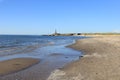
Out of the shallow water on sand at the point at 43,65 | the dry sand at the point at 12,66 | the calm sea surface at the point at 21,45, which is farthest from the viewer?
the calm sea surface at the point at 21,45

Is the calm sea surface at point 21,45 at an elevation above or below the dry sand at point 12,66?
below

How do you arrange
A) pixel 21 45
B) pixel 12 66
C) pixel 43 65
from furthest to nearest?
pixel 21 45 < pixel 43 65 < pixel 12 66

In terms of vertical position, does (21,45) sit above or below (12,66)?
below

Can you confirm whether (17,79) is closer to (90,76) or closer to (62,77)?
(62,77)

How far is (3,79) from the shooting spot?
32.1ft

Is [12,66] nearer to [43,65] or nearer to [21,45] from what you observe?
[43,65]

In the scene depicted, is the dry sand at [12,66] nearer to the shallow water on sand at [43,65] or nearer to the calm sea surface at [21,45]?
the shallow water on sand at [43,65]

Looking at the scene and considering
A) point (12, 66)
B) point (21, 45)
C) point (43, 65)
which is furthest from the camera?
point (21, 45)

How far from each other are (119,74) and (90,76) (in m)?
1.49

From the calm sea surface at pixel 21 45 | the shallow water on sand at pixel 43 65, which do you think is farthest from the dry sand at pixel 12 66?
the calm sea surface at pixel 21 45

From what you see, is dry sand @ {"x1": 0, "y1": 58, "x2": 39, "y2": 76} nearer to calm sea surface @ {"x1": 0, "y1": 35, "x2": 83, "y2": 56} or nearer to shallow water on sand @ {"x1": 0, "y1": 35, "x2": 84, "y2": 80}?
shallow water on sand @ {"x1": 0, "y1": 35, "x2": 84, "y2": 80}

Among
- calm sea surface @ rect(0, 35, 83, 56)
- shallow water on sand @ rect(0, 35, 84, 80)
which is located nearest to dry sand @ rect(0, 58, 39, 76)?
shallow water on sand @ rect(0, 35, 84, 80)

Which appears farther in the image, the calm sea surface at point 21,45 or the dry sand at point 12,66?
the calm sea surface at point 21,45

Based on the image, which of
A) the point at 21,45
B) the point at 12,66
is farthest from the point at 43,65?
the point at 21,45
